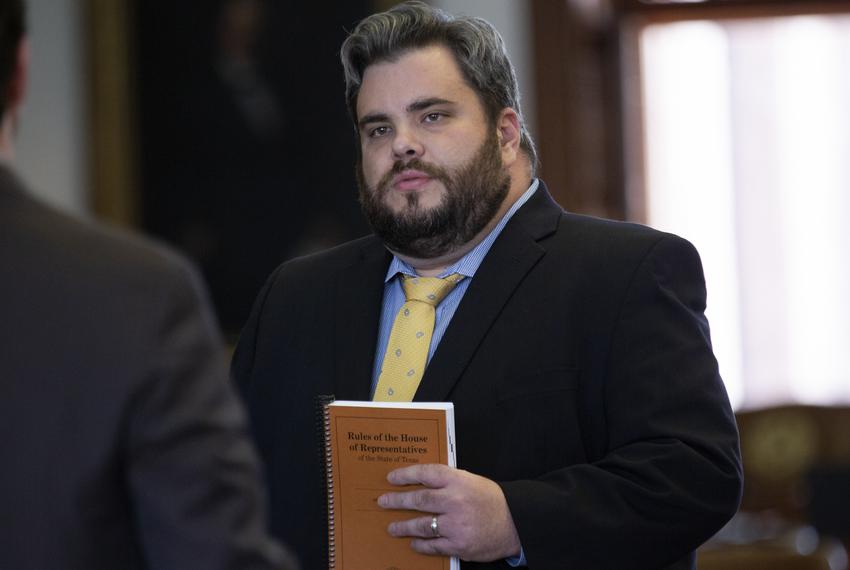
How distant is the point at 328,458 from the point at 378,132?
797mm

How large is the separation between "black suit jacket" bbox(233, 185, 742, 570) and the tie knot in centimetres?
9

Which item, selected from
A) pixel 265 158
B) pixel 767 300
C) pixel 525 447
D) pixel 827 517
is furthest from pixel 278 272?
pixel 767 300

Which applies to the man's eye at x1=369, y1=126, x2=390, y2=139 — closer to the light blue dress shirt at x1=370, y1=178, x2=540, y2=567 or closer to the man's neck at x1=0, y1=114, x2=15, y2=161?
the light blue dress shirt at x1=370, y1=178, x2=540, y2=567

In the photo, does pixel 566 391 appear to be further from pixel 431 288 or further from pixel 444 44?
pixel 444 44

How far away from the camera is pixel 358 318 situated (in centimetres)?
296

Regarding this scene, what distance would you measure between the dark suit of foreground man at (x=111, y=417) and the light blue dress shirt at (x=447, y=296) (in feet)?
3.95

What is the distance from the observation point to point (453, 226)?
288cm

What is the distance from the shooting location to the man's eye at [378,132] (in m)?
2.97

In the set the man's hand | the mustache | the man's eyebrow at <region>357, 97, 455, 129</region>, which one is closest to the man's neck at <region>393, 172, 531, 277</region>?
the mustache

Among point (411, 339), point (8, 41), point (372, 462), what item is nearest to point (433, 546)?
point (372, 462)

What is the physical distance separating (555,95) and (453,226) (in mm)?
4145

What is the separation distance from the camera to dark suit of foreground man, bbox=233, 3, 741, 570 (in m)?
2.55

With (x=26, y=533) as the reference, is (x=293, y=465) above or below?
below

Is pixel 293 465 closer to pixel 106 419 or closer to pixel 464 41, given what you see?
pixel 464 41
